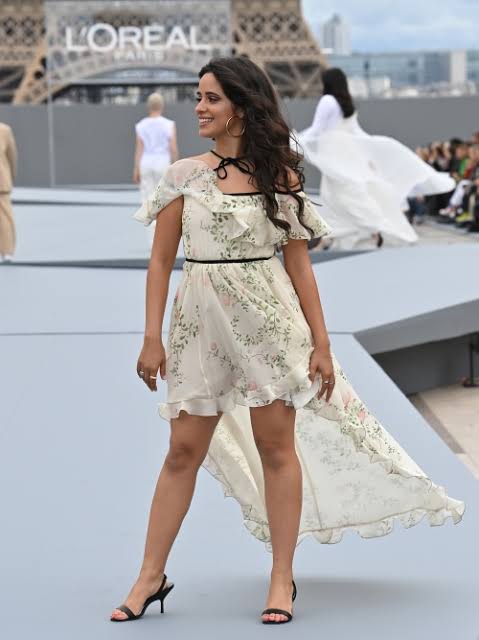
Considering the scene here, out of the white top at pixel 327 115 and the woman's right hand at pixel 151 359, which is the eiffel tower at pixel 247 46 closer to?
the white top at pixel 327 115

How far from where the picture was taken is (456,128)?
27312 millimetres

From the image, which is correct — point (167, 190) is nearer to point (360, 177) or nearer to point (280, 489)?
point (280, 489)

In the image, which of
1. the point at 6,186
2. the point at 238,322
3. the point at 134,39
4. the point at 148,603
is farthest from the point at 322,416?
the point at 134,39

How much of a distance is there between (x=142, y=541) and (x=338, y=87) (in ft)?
24.8

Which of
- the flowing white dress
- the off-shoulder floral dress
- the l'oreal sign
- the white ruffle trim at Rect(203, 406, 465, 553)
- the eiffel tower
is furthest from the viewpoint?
the eiffel tower

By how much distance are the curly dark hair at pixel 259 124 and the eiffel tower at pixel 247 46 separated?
37362 mm

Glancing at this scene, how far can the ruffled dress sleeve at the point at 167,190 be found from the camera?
3113mm

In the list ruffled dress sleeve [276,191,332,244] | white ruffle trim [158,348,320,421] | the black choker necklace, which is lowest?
white ruffle trim [158,348,320,421]

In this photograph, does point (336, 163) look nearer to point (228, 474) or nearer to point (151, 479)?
point (151, 479)

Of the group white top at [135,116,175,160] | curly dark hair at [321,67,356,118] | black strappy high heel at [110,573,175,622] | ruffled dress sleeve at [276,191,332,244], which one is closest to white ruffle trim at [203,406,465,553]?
black strappy high heel at [110,573,175,622]

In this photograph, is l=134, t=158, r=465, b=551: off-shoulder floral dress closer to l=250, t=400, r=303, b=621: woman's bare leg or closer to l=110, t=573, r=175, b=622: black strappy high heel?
l=250, t=400, r=303, b=621: woman's bare leg

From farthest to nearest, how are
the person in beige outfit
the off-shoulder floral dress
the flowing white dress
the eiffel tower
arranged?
the eiffel tower, the flowing white dress, the person in beige outfit, the off-shoulder floral dress

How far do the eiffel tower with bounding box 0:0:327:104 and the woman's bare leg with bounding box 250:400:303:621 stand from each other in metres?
37.5

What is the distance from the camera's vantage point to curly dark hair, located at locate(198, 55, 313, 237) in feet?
10.1
